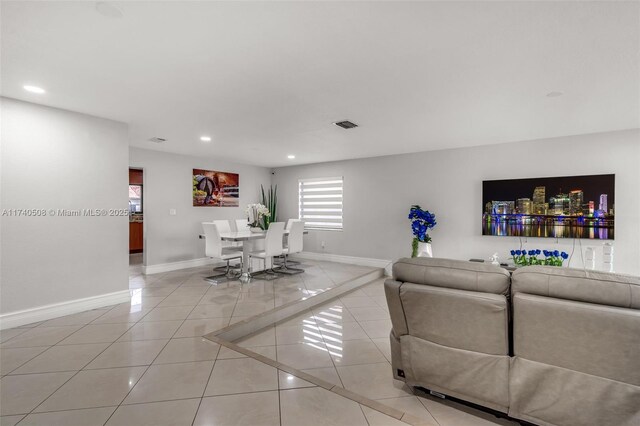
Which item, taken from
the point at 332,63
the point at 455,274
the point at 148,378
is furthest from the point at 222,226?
the point at 455,274

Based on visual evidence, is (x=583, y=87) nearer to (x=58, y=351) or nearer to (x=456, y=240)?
(x=456, y=240)

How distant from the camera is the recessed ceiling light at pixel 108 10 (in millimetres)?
1665

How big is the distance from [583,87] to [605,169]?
2.29 meters

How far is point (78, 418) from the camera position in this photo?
176 centimetres

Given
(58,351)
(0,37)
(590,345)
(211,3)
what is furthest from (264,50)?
(58,351)

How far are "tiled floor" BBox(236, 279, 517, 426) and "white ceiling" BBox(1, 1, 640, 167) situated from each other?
2.51 metres

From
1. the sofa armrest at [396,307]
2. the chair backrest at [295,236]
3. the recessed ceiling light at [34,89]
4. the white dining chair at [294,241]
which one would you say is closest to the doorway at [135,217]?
the white dining chair at [294,241]

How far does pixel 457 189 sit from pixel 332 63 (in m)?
3.97

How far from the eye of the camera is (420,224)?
214 inches

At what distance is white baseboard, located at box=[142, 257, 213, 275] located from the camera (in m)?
5.56

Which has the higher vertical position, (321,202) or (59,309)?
(321,202)

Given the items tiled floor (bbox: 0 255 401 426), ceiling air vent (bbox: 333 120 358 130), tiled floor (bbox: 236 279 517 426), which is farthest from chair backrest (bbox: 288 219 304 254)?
ceiling air vent (bbox: 333 120 358 130)

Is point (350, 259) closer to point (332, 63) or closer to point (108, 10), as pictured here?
point (332, 63)

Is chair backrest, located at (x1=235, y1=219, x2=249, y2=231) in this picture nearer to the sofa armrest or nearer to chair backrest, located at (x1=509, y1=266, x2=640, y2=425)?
the sofa armrest
